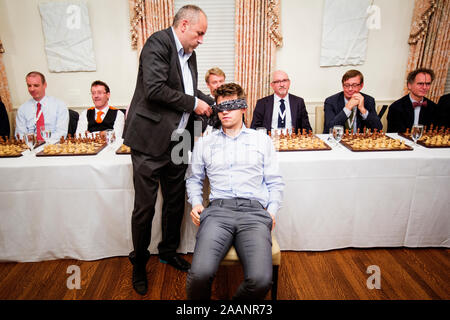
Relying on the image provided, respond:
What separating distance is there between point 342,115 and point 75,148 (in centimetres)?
226

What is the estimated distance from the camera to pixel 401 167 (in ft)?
6.79

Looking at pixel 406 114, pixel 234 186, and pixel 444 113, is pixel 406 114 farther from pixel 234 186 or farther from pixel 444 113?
pixel 234 186

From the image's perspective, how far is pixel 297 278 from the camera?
2.04 meters

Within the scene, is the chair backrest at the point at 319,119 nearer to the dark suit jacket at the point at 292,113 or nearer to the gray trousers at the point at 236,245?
the dark suit jacket at the point at 292,113

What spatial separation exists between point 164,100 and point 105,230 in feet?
3.61

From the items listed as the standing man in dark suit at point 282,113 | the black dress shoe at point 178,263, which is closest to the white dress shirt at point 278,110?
the standing man in dark suit at point 282,113

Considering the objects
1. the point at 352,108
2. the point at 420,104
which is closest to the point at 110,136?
the point at 352,108

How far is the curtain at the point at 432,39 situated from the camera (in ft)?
12.4

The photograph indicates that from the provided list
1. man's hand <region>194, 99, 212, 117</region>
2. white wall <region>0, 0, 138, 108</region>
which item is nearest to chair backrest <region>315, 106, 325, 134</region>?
man's hand <region>194, 99, 212, 117</region>

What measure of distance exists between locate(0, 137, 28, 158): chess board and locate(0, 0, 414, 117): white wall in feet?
6.23

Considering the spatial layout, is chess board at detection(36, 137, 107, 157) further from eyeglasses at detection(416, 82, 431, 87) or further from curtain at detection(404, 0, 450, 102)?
curtain at detection(404, 0, 450, 102)

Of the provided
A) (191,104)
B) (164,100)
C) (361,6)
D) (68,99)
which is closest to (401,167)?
(191,104)

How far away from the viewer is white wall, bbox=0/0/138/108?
384 cm
